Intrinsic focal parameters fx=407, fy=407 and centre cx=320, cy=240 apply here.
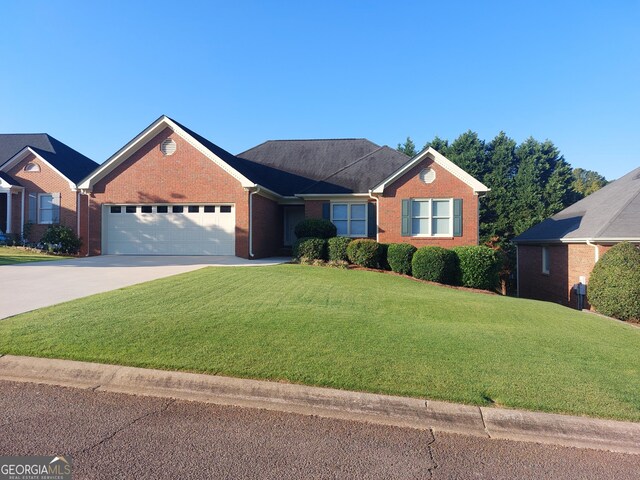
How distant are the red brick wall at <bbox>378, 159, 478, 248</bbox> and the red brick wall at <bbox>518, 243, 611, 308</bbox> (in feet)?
12.3

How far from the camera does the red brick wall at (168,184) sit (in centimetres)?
1855

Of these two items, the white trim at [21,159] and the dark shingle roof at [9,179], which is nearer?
the dark shingle roof at [9,179]

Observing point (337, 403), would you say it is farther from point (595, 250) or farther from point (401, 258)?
point (595, 250)

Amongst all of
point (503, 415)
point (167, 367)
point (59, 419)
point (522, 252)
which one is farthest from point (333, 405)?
point (522, 252)

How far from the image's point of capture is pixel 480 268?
14.8m

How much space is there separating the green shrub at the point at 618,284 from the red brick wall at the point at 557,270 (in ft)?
6.18

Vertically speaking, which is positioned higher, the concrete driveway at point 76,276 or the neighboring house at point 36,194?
the neighboring house at point 36,194

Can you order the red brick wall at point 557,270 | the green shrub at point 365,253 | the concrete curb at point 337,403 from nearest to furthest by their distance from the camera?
the concrete curb at point 337,403 → the red brick wall at point 557,270 → the green shrub at point 365,253

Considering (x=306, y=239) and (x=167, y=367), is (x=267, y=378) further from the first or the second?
(x=306, y=239)

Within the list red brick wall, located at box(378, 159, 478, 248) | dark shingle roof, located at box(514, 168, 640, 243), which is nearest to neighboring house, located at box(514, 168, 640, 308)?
dark shingle roof, located at box(514, 168, 640, 243)

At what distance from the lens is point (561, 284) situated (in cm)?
1791

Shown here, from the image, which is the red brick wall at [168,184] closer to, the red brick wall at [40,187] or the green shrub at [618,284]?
the red brick wall at [40,187]

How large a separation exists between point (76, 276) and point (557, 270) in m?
19.0

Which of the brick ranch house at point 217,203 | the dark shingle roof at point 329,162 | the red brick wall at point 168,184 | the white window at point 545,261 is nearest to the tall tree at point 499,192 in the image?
the white window at point 545,261
